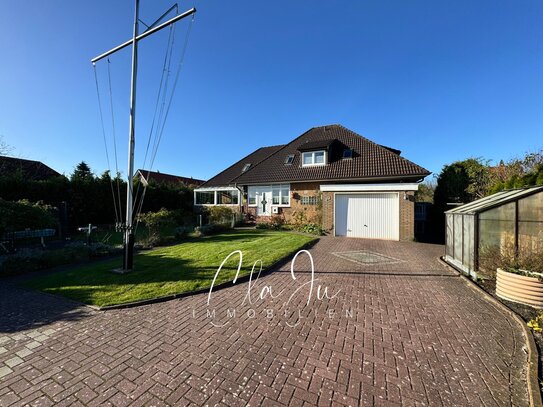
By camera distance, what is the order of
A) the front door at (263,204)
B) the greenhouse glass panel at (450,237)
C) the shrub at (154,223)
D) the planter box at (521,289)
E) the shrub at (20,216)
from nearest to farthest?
Answer: the planter box at (521,289)
the greenhouse glass panel at (450,237)
the shrub at (20,216)
the shrub at (154,223)
the front door at (263,204)

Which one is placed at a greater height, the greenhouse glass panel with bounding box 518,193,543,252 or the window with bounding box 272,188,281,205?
the window with bounding box 272,188,281,205

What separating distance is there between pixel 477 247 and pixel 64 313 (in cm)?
940

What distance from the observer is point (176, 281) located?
19.9 ft

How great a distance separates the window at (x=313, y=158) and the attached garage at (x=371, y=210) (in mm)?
3079

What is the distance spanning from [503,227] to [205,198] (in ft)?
71.8

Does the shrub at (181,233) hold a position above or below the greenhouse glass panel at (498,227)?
below

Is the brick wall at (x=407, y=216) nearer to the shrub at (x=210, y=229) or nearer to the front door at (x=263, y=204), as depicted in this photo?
the front door at (x=263, y=204)

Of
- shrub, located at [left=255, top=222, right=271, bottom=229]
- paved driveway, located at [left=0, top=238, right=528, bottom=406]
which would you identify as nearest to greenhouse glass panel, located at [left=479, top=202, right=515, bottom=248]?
paved driveway, located at [left=0, top=238, right=528, bottom=406]

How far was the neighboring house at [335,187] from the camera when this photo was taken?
1352cm

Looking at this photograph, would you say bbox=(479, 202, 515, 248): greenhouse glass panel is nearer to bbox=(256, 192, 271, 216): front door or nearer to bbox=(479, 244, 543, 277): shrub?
bbox=(479, 244, 543, 277): shrub

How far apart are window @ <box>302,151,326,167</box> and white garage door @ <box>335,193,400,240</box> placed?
3.77 meters

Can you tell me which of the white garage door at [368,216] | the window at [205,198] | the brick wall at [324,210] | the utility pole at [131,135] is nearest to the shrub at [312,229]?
the brick wall at [324,210]

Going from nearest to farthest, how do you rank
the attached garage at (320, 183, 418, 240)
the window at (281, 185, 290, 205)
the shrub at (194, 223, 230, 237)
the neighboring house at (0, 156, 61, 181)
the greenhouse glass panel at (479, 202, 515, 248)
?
the greenhouse glass panel at (479, 202, 515, 248), the attached garage at (320, 183, 418, 240), the shrub at (194, 223, 230, 237), the window at (281, 185, 290, 205), the neighboring house at (0, 156, 61, 181)

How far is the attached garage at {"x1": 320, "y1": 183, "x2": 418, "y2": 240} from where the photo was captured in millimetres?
12953
